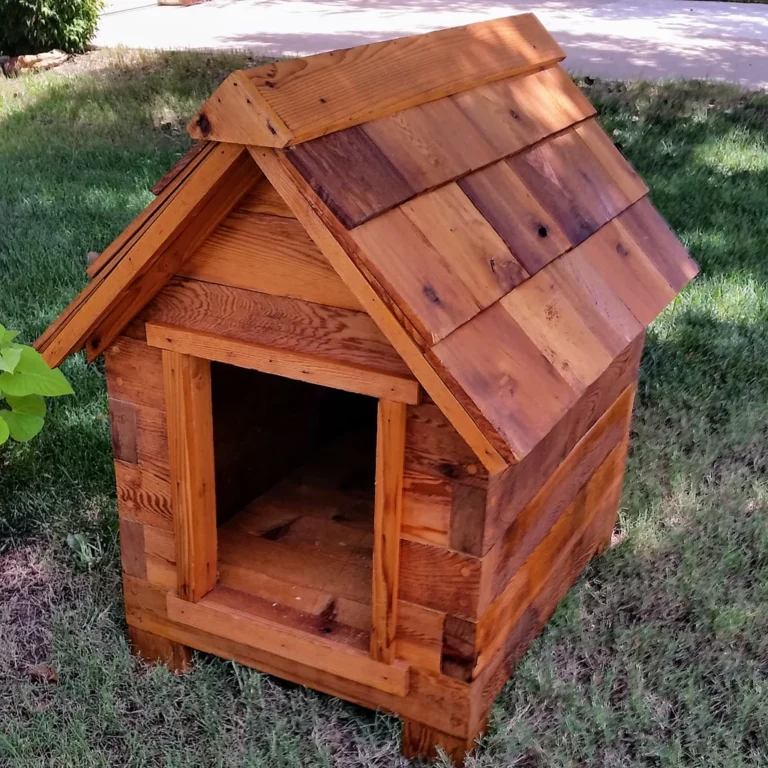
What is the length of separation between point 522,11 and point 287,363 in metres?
11.2

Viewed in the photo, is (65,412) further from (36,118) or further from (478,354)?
(36,118)

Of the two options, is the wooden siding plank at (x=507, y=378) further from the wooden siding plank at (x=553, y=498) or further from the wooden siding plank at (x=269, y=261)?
the wooden siding plank at (x=553, y=498)

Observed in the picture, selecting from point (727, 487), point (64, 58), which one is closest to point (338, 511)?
point (727, 487)

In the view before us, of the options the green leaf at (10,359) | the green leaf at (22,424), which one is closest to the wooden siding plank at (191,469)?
the green leaf at (10,359)

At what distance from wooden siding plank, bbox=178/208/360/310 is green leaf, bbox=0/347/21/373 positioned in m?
0.64

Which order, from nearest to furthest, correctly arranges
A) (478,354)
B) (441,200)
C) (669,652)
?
1. (478,354)
2. (441,200)
3. (669,652)

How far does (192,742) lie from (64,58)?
9041 mm

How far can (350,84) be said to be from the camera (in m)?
1.73

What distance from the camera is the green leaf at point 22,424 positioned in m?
2.58

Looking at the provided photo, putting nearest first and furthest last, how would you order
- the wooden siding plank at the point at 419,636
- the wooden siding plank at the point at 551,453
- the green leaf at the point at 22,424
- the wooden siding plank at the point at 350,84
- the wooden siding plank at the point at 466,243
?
1. the wooden siding plank at the point at 350,84
2. the wooden siding plank at the point at 466,243
3. the wooden siding plank at the point at 551,453
4. the wooden siding plank at the point at 419,636
5. the green leaf at the point at 22,424

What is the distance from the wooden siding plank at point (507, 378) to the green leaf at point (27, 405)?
5.00 feet

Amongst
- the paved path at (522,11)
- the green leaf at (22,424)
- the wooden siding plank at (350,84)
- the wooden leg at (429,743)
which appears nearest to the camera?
the wooden siding plank at (350,84)

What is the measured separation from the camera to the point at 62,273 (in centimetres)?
479

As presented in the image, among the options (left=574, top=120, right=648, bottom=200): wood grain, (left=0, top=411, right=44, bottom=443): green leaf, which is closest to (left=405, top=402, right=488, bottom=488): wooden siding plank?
(left=574, top=120, right=648, bottom=200): wood grain
